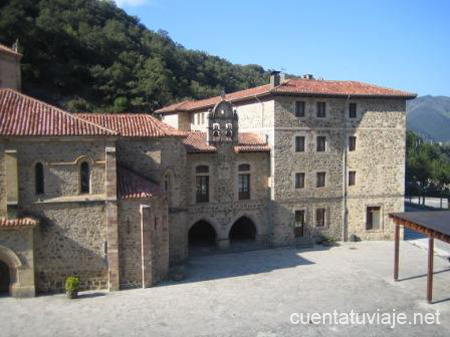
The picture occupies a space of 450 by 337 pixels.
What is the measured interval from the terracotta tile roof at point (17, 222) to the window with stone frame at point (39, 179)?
129 cm

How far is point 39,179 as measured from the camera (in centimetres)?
1788

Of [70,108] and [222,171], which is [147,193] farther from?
[70,108]

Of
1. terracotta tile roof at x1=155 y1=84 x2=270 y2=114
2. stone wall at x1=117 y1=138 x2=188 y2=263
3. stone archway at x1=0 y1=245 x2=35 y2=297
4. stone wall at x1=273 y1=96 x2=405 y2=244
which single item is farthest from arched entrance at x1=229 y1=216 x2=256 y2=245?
stone archway at x1=0 y1=245 x2=35 y2=297

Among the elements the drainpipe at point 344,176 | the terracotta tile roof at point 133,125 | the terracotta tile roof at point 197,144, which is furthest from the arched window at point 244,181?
the drainpipe at point 344,176

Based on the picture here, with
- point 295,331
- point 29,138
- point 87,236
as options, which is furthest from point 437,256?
point 29,138

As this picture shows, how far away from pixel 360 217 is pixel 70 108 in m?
35.3

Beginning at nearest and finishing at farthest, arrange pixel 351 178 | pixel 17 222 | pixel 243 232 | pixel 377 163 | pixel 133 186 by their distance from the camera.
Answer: pixel 17 222 → pixel 133 186 → pixel 351 178 → pixel 377 163 → pixel 243 232

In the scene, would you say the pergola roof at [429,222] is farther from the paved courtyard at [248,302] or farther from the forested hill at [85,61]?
the forested hill at [85,61]

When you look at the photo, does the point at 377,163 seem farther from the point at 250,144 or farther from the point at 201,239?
the point at 201,239

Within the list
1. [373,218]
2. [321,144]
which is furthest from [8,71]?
[373,218]

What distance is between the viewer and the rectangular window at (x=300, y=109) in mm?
26797

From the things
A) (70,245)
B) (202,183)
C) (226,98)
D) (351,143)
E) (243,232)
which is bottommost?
(243,232)

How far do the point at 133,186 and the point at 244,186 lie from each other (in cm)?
Answer: 910

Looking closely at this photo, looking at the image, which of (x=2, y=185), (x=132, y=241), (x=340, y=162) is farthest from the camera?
(x=340, y=162)
